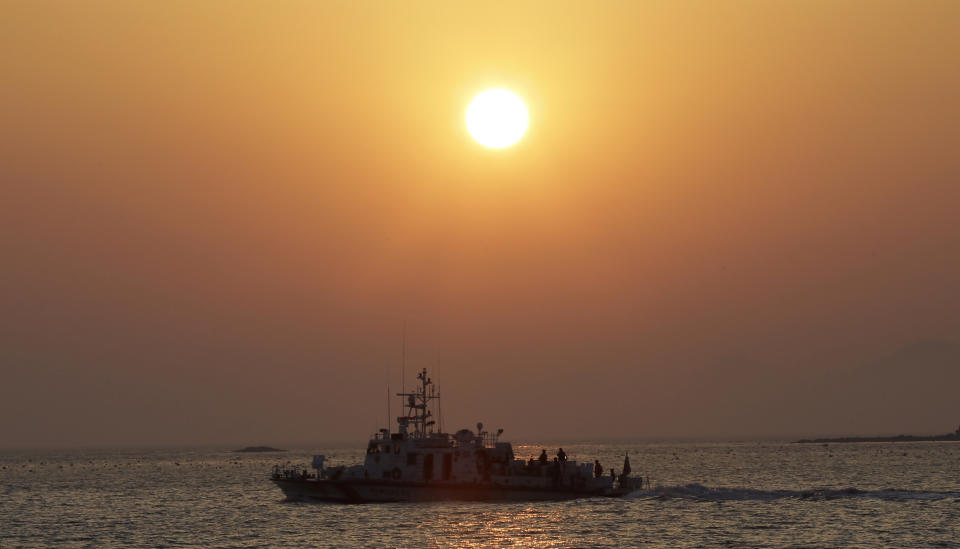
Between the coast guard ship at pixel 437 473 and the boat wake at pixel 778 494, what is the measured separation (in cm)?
750

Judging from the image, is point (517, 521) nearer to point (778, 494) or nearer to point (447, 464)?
point (447, 464)

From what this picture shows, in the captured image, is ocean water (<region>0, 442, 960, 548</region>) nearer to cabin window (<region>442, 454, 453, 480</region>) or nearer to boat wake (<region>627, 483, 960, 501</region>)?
boat wake (<region>627, 483, 960, 501</region>)

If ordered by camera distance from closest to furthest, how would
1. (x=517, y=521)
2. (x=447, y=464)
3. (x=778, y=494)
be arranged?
(x=517, y=521), (x=447, y=464), (x=778, y=494)

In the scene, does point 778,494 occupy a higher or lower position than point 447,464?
lower

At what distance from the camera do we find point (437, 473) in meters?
79.2

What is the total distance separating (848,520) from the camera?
6762cm

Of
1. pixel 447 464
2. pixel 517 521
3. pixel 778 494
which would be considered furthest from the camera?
pixel 778 494

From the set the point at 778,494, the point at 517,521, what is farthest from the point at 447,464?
the point at 778,494

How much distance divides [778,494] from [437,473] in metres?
27.3

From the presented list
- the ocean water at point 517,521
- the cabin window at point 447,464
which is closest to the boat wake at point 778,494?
the ocean water at point 517,521

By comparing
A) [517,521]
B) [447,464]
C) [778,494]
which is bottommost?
[517,521]

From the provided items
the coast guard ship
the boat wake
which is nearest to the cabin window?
the coast guard ship

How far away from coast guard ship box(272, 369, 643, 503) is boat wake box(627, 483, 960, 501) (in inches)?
295

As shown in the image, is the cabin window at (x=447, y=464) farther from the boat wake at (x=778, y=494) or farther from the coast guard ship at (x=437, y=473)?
the boat wake at (x=778, y=494)
